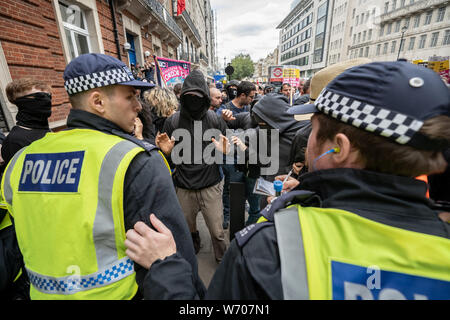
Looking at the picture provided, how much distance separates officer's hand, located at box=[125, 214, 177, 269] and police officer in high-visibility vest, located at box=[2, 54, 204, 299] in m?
0.07

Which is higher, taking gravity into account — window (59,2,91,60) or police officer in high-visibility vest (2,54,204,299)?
window (59,2,91,60)

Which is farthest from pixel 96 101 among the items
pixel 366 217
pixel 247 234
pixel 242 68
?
pixel 242 68

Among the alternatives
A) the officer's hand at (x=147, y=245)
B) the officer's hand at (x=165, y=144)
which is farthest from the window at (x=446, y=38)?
the officer's hand at (x=147, y=245)

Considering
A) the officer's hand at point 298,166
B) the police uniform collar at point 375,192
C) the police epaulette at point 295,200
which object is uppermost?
the police uniform collar at point 375,192

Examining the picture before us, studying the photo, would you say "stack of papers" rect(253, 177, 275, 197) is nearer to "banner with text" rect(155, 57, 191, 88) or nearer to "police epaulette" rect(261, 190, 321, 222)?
"police epaulette" rect(261, 190, 321, 222)

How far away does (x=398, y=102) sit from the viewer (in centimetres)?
72

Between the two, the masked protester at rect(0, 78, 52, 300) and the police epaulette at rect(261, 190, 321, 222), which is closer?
the police epaulette at rect(261, 190, 321, 222)

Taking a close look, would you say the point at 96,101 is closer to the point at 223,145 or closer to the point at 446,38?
the point at 223,145

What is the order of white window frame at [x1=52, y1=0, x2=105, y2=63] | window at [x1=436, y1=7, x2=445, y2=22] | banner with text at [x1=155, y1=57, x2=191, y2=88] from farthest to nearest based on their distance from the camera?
window at [x1=436, y1=7, x2=445, y2=22] → banner with text at [x1=155, y1=57, x2=191, y2=88] → white window frame at [x1=52, y1=0, x2=105, y2=63]

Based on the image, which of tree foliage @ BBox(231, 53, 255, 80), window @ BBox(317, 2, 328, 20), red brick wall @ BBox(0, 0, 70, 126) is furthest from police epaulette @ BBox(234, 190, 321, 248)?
tree foliage @ BBox(231, 53, 255, 80)

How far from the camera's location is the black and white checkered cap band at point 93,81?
1198 mm

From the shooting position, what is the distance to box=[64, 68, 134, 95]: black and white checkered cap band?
47.2 inches

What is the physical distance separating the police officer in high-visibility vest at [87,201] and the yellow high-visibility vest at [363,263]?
71 cm

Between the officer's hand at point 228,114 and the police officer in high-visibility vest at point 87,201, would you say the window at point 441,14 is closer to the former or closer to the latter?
the officer's hand at point 228,114
